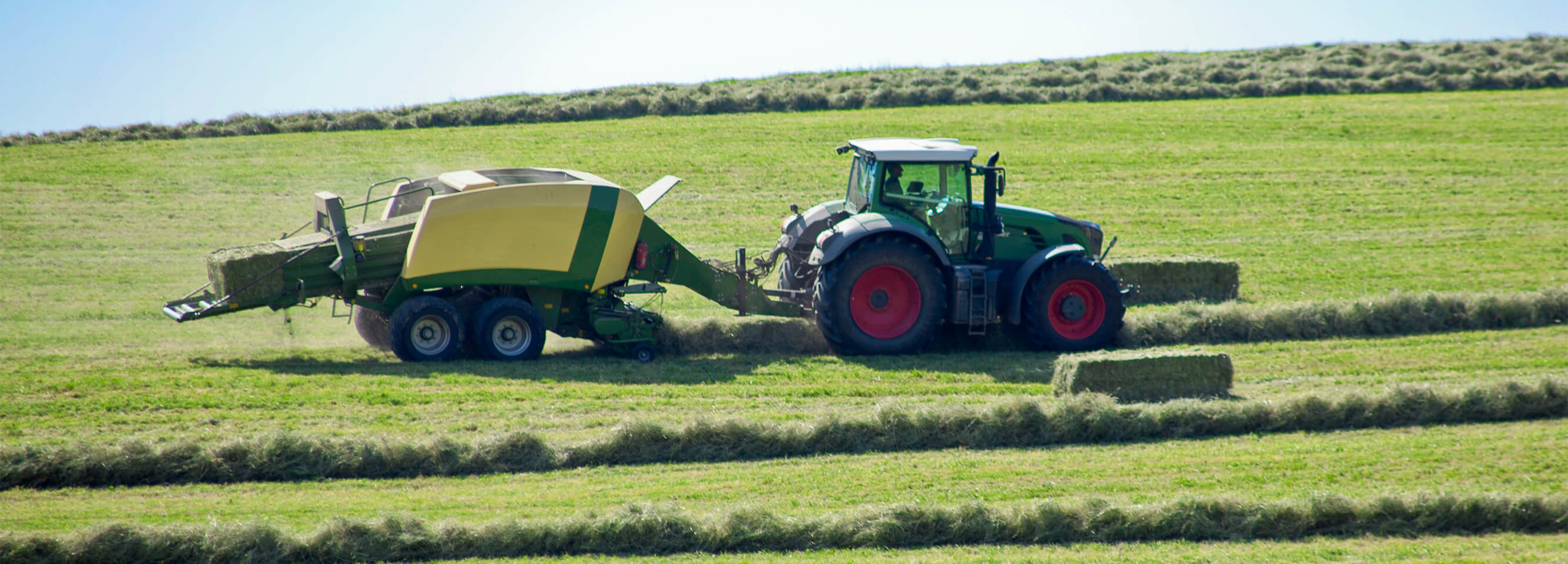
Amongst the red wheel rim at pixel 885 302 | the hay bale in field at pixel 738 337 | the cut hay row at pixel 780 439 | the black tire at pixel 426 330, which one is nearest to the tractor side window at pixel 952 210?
the red wheel rim at pixel 885 302

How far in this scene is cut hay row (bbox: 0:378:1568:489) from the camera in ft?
25.3

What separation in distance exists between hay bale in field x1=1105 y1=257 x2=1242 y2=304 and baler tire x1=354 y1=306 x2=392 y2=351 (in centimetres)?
859

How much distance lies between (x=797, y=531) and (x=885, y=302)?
5415 mm

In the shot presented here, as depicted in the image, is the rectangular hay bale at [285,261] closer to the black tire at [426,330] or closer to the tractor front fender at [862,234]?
the black tire at [426,330]

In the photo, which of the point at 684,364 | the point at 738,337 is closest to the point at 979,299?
the point at 738,337

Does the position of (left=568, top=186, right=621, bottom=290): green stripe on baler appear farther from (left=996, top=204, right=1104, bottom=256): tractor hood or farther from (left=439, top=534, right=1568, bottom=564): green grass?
(left=439, top=534, right=1568, bottom=564): green grass

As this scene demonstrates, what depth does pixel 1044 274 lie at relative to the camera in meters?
11.7

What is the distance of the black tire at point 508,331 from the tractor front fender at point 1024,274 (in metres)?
4.78

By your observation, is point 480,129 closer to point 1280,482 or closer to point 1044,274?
point 1044,274

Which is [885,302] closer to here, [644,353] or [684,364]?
[684,364]

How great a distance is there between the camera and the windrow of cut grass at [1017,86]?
2500 cm

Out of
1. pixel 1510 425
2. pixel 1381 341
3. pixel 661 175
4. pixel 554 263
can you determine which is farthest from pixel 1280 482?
pixel 661 175

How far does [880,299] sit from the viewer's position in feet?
38.8

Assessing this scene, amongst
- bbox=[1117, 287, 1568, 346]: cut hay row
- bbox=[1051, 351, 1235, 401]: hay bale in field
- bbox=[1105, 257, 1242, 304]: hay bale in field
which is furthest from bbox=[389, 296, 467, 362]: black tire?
bbox=[1105, 257, 1242, 304]: hay bale in field
